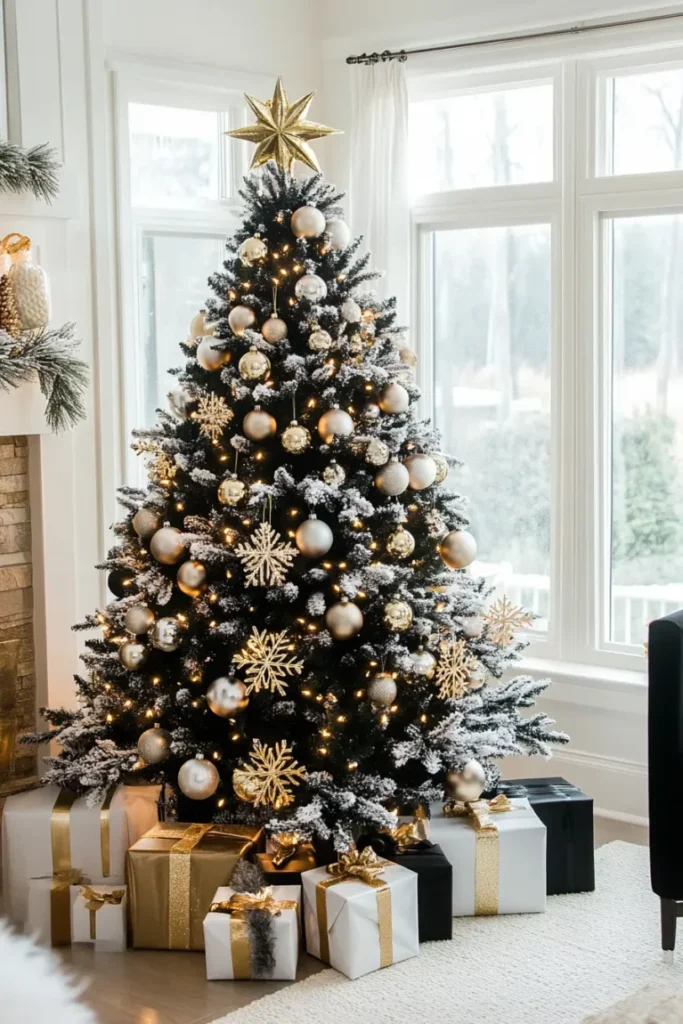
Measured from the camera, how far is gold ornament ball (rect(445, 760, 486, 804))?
3363mm

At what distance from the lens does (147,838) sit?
3.22 meters

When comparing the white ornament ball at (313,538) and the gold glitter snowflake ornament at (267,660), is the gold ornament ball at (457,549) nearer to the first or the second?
the white ornament ball at (313,538)

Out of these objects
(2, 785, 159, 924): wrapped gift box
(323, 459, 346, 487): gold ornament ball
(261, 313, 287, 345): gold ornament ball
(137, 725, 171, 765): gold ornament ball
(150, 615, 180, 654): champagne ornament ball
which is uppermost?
(261, 313, 287, 345): gold ornament ball

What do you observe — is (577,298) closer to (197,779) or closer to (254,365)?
(254,365)

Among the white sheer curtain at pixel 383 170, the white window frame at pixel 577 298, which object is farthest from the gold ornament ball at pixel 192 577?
the white sheer curtain at pixel 383 170

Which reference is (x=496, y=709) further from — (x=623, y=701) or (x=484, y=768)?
(x=623, y=701)

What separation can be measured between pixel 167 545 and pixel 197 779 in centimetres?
62

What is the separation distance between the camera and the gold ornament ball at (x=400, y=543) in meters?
3.31

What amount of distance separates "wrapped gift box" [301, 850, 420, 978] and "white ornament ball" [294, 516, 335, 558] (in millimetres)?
761

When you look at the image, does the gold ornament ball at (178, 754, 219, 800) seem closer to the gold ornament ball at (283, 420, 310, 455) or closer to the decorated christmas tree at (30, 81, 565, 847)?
the decorated christmas tree at (30, 81, 565, 847)

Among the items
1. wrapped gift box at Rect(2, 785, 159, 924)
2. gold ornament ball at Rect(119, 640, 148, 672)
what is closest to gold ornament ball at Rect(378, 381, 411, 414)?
gold ornament ball at Rect(119, 640, 148, 672)

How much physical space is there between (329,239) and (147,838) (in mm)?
1664

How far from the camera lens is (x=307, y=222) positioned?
3.32m

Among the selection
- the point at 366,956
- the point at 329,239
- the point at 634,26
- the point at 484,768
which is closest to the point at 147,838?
the point at 366,956
